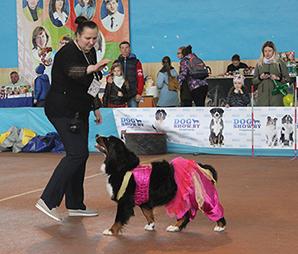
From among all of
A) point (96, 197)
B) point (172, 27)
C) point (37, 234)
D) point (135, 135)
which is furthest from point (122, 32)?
point (37, 234)

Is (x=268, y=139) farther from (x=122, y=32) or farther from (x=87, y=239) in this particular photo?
(x=122, y=32)

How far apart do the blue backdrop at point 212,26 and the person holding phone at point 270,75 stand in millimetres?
3253

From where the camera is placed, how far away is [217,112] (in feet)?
30.9

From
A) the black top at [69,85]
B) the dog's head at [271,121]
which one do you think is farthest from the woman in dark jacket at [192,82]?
the black top at [69,85]

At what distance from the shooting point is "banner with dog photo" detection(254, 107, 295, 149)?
902 centimetres

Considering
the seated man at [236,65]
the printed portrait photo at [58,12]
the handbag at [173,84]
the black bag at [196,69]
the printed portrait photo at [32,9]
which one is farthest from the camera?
the printed portrait photo at [32,9]

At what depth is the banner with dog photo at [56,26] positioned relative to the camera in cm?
1418

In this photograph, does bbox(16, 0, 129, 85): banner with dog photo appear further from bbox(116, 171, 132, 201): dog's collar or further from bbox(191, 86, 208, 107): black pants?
bbox(116, 171, 132, 201): dog's collar

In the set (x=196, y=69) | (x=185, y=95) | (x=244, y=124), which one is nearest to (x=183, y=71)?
(x=196, y=69)

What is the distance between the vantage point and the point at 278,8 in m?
12.6

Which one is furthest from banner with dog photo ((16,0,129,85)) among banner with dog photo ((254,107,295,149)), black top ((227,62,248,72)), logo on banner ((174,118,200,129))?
banner with dog photo ((254,107,295,149))

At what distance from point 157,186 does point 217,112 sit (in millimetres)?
5080

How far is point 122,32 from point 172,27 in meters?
1.26

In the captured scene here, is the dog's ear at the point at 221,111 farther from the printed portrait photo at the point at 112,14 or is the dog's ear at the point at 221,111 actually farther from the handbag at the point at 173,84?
the printed portrait photo at the point at 112,14
